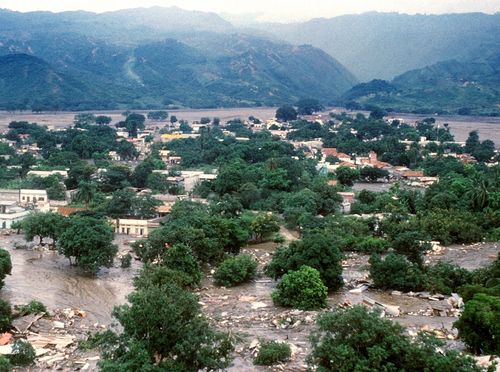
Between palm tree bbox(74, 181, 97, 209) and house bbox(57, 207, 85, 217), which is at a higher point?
palm tree bbox(74, 181, 97, 209)

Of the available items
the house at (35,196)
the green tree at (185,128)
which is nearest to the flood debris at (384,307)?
the house at (35,196)

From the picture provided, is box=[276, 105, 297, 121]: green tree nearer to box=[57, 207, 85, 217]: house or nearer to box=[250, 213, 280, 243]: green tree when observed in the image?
box=[57, 207, 85, 217]: house

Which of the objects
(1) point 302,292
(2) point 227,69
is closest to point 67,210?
(1) point 302,292

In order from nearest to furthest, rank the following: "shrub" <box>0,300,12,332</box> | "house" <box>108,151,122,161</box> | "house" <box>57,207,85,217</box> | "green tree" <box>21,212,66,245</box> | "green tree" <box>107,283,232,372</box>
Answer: "green tree" <box>107,283,232,372</box>, "shrub" <box>0,300,12,332</box>, "green tree" <box>21,212,66,245</box>, "house" <box>57,207,85,217</box>, "house" <box>108,151,122,161</box>

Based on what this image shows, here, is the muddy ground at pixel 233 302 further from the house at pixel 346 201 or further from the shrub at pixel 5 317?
the house at pixel 346 201

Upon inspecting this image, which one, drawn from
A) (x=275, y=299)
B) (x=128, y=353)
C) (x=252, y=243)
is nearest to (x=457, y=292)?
(x=275, y=299)

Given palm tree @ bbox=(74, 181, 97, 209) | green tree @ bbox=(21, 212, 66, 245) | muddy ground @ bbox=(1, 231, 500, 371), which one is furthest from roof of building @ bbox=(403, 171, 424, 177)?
green tree @ bbox=(21, 212, 66, 245)
